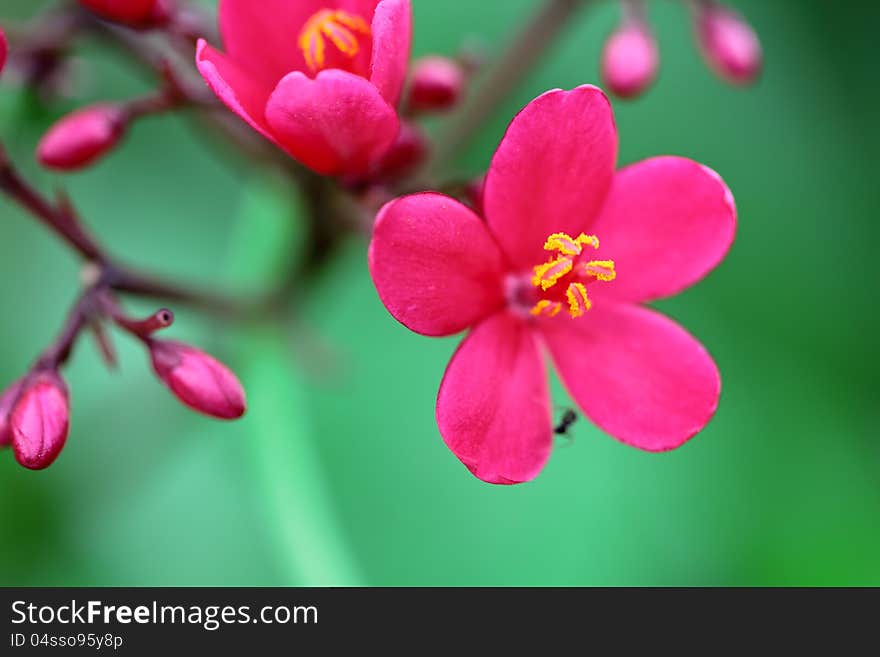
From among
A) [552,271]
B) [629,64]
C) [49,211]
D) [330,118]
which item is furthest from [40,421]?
[629,64]

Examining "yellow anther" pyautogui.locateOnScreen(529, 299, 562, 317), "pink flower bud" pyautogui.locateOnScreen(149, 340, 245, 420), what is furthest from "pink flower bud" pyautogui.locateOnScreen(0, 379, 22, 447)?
"yellow anther" pyautogui.locateOnScreen(529, 299, 562, 317)

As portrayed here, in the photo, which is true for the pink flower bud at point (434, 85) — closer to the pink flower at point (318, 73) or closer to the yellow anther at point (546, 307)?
the pink flower at point (318, 73)

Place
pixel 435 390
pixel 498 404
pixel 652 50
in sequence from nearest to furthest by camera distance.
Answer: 1. pixel 498 404
2. pixel 652 50
3. pixel 435 390

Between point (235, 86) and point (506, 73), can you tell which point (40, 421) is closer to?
point (235, 86)

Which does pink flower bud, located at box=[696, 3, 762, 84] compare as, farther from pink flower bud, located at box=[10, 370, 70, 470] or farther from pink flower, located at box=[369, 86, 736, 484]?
pink flower bud, located at box=[10, 370, 70, 470]

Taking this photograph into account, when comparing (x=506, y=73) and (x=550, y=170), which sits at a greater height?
(x=506, y=73)

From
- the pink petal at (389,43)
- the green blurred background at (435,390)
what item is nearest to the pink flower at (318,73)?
the pink petal at (389,43)
